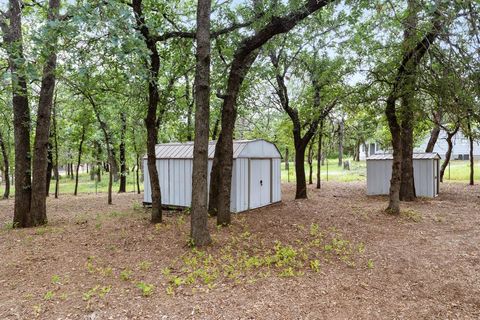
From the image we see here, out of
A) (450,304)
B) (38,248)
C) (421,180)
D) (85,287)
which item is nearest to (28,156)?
(38,248)

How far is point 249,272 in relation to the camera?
4.48 meters

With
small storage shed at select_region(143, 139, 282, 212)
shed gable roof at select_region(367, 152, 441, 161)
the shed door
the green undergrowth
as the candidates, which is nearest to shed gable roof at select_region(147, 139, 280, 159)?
small storage shed at select_region(143, 139, 282, 212)

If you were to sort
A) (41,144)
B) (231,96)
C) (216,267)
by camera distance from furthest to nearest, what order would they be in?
(41,144), (231,96), (216,267)

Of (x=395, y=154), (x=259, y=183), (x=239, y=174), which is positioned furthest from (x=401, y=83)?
(x=259, y=183)

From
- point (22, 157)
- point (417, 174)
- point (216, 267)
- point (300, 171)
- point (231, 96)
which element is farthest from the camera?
point (417, 174)

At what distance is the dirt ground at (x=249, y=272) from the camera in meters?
3.50

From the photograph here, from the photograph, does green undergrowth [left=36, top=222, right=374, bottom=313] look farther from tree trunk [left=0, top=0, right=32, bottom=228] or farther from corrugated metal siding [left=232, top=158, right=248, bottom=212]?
tree trunk [left=0, top=0, right=32, bottom=228]

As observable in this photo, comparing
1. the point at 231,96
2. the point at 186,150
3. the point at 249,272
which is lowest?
the point at 249,272

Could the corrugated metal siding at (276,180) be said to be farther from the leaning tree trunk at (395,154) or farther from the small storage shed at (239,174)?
the leaning tree trunk at (395,154)

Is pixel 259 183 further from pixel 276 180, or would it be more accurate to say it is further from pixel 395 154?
pixel 395 154

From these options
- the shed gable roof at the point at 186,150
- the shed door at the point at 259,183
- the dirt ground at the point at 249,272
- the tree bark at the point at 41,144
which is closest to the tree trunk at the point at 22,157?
the tree bark at the point at 41,144

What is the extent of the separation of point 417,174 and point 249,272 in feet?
36.4

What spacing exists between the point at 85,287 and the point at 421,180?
12.9 metres

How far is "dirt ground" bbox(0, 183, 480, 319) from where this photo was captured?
138 inches
